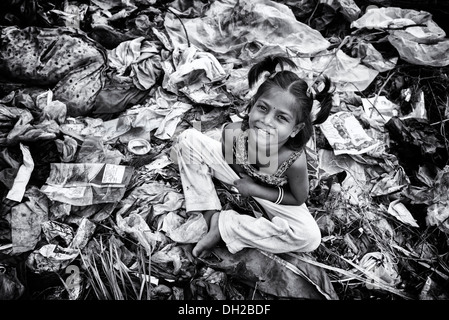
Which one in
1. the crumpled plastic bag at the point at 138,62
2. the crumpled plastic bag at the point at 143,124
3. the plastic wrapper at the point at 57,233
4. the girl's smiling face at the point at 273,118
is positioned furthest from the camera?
the crumpled plastic bag at the point at 138,62

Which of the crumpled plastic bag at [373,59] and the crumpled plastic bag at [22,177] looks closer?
the crumpled plastic bag at [22,177]

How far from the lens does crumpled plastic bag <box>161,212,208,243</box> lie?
4.89ft

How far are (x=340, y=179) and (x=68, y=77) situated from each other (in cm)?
165

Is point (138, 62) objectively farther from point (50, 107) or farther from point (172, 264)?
point (172, 264)

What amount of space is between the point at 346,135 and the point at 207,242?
1063mm

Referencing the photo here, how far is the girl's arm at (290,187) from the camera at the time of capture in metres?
1.38

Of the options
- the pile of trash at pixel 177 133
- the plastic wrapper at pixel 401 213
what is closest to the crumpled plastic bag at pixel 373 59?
the pile of trash at pixel 177 133

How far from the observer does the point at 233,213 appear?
1495 millimetres

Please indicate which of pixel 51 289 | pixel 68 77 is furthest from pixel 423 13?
pixel 51 289

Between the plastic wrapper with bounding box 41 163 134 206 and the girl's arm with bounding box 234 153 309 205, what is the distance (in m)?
0.58

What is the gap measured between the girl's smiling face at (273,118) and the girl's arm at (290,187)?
17 cm

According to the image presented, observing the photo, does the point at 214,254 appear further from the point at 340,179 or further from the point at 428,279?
the point at 428,279

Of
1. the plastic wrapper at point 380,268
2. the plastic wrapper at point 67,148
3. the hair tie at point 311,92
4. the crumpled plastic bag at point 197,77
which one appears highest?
the hair tie at point 311,92

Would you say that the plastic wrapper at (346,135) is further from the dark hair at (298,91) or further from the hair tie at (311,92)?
the hair tie at (311,92)
